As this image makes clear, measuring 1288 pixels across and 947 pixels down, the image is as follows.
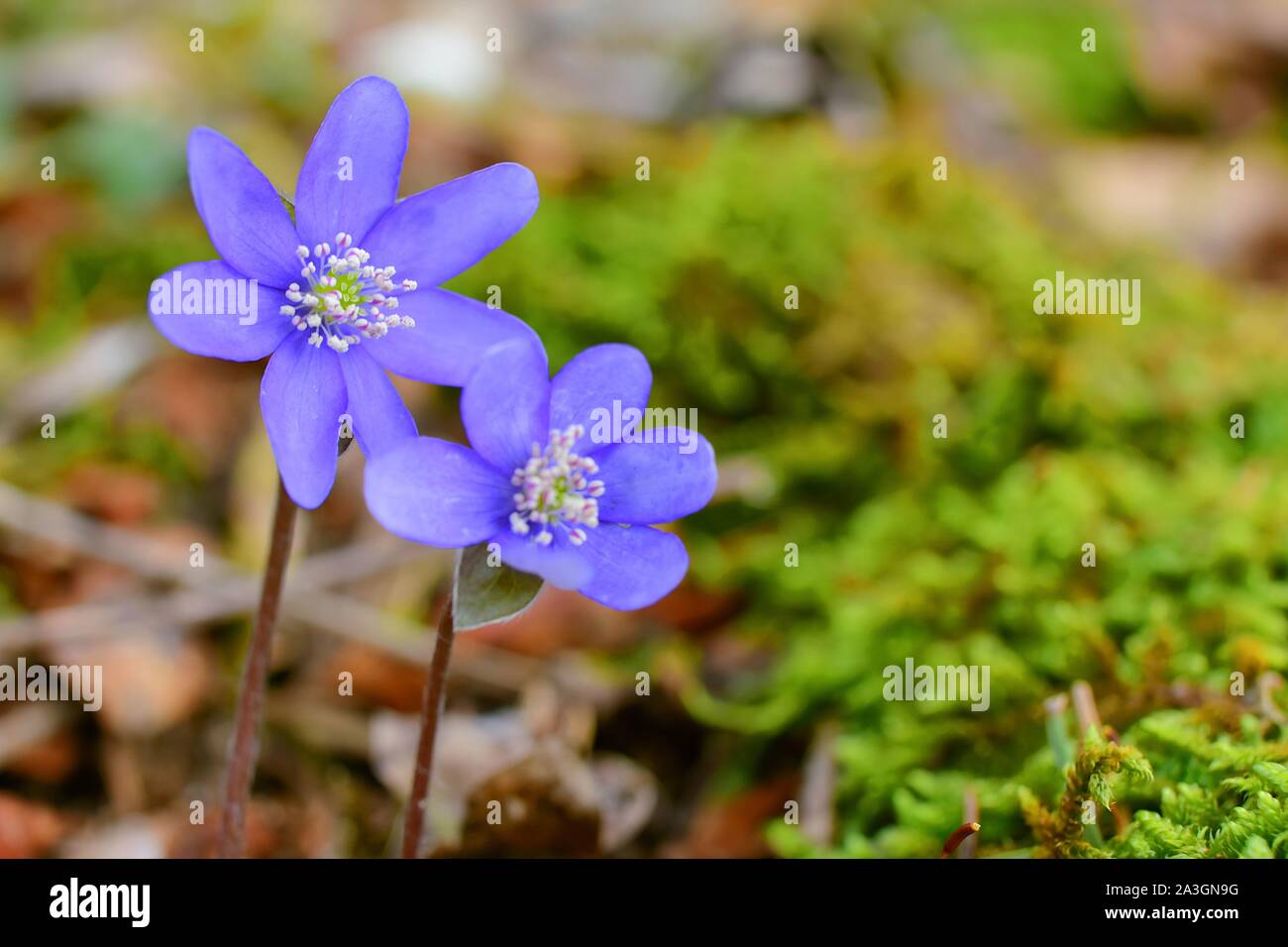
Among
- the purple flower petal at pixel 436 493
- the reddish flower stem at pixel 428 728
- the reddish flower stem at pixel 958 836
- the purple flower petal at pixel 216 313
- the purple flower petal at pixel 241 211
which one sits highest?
the purple flower petal at pixel 241 211

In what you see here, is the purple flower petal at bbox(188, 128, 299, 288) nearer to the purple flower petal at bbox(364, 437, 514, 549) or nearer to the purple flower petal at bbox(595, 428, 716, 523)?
the purple flower petal at bbox(364, 437, 514, 549)

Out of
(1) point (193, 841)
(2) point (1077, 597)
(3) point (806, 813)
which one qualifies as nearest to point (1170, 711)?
(2) point (1077, 597)

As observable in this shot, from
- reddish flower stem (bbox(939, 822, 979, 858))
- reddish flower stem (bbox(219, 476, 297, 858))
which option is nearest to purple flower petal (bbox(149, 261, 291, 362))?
reddish flower stem (bbox(219, 476, 297, 858))

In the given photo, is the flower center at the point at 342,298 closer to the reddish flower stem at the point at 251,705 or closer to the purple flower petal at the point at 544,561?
the reddish flower stem at the point at 251,705

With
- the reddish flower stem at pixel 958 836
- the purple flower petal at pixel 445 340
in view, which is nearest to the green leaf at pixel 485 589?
the purple flower petal at pixel 445 340

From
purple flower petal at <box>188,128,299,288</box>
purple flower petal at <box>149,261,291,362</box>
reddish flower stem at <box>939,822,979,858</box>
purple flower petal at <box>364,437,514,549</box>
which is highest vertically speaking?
purple flower petal at <box>188,128,299,288</box>
